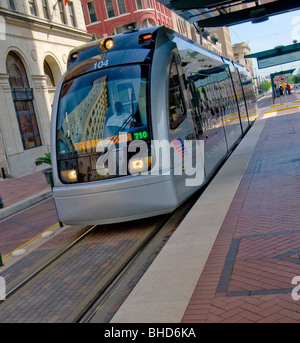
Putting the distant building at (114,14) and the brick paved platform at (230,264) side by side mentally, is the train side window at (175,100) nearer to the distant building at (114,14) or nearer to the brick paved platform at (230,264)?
the brick paved platform at (230,264)

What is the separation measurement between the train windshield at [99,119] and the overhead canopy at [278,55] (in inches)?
920

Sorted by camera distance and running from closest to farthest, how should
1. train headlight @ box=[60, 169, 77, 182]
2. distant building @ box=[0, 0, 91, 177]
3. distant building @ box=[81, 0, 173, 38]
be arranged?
1. train headlight @ box=[60, 169, 77, 182]
2. distant building @ box=[0, 0, 91, 177]
3. distant building @ box=[81, 0, 173, 38]

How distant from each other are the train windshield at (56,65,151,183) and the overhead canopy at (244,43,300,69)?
76.6 feet

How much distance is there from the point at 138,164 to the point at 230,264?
251 centimetres

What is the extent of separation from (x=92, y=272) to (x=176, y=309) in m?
2.09

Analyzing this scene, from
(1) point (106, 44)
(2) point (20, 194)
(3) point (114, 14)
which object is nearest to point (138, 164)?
(1) point (106, 44)

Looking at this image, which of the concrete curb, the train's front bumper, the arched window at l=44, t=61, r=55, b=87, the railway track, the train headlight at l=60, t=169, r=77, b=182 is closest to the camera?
the railway track

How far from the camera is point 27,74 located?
23250 mm

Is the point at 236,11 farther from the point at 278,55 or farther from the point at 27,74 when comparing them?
the point at 278,55

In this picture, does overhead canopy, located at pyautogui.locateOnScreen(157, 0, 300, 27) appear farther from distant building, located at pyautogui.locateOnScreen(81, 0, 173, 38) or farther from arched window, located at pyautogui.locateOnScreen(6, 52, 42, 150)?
distant building, located at pyautogui.locateOnScreen(81, 0, 173, 38)

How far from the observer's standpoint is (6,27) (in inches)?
838

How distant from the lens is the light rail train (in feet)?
21.5

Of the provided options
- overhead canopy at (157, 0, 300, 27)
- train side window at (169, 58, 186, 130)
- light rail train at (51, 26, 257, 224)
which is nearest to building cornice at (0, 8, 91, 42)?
overhead canopy at (157, 0, 300, 27)

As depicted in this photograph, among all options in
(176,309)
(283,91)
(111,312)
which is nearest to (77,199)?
(111,312)
